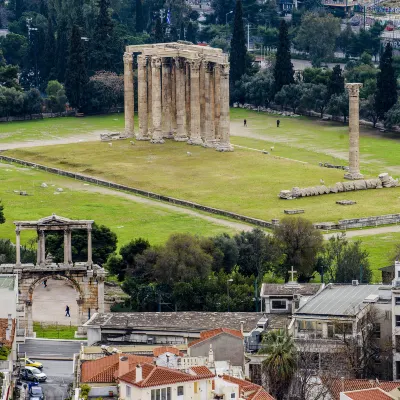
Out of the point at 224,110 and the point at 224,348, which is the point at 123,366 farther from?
the point at 224,110

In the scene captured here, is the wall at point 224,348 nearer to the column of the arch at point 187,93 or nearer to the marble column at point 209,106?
the marble column at point 209,106

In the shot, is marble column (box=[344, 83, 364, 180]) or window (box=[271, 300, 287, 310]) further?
marble column (box=[344, 83, 364, 180])

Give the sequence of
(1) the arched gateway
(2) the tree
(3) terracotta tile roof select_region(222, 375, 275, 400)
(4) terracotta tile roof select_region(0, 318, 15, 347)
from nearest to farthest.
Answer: (3) terracotta tile roof select_region(222, 375, 275, 400) < (4) terracotta tile roof select_region(0, 318, 15, 347) < (1) the arched gateway < (2) the tree

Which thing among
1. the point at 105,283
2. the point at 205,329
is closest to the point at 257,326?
the point at 205,329

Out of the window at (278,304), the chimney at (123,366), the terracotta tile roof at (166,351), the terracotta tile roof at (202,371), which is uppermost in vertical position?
the terracotta tile roof at (202,371)

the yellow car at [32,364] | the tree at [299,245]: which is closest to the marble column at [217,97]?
the tree at [299,245]

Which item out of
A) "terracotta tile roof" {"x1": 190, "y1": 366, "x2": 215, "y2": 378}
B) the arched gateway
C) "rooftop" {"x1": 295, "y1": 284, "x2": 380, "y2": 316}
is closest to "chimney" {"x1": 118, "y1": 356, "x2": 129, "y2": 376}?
"terracotta tile roof" {"x1": 190, "y1": 366, "x2": 215, "y2": 378}

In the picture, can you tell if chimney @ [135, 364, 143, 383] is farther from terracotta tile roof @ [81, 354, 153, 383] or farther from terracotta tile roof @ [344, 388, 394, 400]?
terracotta tile roof @ [344, 388, 394, 400]
